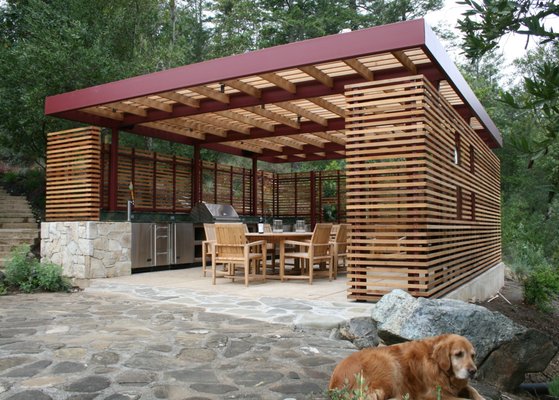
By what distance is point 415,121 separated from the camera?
215 inches

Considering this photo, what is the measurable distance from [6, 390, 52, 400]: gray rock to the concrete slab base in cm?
457

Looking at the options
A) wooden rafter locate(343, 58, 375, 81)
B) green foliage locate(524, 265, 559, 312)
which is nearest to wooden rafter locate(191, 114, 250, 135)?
wooden rafter locate(343, 58, 375, 81)

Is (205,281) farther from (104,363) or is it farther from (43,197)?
(43,197)

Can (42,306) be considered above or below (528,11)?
below

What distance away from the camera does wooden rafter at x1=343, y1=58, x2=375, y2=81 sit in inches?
242

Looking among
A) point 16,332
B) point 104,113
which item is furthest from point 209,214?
point 16,332

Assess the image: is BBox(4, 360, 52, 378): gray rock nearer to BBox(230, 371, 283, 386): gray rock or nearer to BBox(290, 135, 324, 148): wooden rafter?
BBox(230, 371, 283, 386): gray rock

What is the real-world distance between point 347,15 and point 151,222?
598 inches

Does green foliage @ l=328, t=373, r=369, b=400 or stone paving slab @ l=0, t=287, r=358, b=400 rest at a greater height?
green foliage @ l=328, t=373, r=369, b=400

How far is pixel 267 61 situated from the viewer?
20.9 feet

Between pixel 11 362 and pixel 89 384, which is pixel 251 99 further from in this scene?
pixel 89 384

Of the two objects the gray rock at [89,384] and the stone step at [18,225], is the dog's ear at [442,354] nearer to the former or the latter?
the gray rock at [89,384]

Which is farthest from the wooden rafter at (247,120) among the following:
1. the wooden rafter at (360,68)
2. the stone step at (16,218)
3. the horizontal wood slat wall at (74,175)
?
the stone step at (16,218)

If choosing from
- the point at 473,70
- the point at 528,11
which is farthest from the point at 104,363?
the point at 473,70
